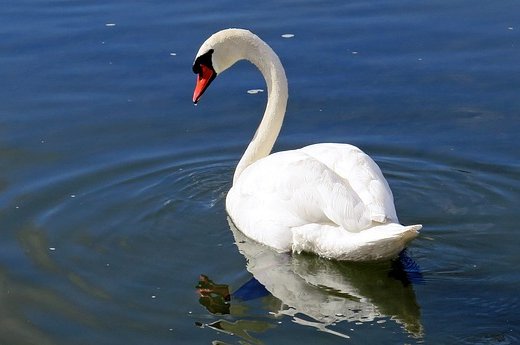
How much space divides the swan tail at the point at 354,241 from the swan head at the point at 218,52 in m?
1.91

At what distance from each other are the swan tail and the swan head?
6.26ft

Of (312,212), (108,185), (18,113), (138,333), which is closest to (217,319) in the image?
(138,333)

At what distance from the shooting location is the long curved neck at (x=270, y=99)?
30.2 feet

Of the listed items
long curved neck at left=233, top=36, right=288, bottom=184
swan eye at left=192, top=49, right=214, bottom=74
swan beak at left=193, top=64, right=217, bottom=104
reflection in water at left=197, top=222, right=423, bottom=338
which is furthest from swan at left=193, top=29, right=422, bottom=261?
swan eye at left=192, top=49, right=214, bottom=74

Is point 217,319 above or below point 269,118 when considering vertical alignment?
below

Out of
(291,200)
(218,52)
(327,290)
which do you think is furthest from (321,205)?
(218,52)

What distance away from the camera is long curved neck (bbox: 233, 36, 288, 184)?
9.20m

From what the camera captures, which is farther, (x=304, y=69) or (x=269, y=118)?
(x=304, y=69)

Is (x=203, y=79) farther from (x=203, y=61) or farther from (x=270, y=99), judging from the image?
(x=270, y=99)

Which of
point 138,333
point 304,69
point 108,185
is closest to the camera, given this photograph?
point 138,333

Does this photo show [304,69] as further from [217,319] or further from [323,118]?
[217,319]

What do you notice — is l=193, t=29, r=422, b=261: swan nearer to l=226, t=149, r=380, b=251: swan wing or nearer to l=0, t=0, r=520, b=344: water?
l=226, t=149, r=380, b=251: swan wing

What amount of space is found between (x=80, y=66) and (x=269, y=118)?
3.35 metres

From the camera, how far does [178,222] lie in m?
8.51
